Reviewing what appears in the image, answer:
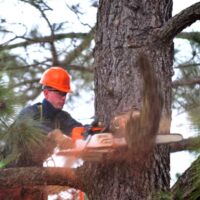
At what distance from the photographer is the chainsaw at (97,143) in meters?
2.86

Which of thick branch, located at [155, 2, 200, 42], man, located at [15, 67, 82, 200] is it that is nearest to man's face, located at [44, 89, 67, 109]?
man, located at [15, 67, 82, 200]

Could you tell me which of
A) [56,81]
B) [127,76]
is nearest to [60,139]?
[127,76]

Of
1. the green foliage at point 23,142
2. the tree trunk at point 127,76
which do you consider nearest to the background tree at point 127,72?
the tree trunk at point 127,76

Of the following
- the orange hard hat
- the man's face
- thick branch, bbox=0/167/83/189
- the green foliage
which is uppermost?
the orange hard hat

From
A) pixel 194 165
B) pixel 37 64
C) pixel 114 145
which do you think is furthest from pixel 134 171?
pixel 37 64

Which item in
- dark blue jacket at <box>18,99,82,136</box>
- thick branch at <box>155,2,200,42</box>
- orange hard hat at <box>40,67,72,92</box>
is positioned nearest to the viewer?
thick branch at <box>155,2,200,42</box>

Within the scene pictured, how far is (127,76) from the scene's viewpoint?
3.05m

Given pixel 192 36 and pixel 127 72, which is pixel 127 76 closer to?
pixel 127 72

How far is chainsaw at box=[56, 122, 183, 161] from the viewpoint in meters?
2.86

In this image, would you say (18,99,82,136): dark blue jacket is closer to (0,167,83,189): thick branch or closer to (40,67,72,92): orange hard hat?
(40,67,72,92): orange hard hat

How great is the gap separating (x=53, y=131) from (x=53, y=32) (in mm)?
2059

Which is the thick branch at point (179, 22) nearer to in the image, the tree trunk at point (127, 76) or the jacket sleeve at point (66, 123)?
the tree trunk at point (127, 76)

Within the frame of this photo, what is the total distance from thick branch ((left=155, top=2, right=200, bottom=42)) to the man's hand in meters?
0.66

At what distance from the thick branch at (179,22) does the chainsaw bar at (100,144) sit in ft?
1.52
